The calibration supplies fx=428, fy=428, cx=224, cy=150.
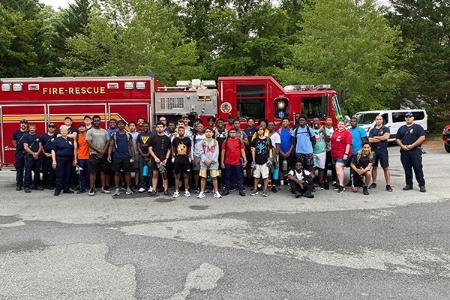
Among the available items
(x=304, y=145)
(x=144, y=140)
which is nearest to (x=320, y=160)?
(x=304, y=145)

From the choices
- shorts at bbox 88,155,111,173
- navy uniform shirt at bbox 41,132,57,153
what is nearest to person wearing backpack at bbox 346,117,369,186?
shorts at bbox 88,155,111,173

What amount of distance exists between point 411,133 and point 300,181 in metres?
2.90

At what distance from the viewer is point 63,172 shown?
10.1 metres

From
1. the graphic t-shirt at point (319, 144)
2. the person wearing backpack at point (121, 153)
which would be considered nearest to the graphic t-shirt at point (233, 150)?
the graphic t-shirt at point (319, 144)

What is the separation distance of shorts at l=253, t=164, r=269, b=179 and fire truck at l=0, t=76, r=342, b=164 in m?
1.83

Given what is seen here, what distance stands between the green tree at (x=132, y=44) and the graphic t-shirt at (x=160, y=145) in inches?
489

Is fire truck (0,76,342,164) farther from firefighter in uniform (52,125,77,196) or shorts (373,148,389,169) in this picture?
shorts (373,148,389,169)

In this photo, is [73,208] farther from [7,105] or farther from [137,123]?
[7,105]

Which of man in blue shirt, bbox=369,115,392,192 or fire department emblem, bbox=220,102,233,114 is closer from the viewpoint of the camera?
man in blue shirt, bbox=369,115,392,192

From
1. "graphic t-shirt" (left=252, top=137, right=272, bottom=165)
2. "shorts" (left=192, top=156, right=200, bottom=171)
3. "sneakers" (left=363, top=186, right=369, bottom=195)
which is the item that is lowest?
"sneakers" (left=363, top=186, right=369, bottom=195)

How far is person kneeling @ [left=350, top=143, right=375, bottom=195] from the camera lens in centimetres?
971

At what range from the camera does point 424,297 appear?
4113 mm

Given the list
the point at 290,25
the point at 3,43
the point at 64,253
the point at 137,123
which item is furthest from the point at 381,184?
the point at 3,43

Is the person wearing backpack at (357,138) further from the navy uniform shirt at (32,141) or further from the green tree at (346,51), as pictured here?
the green tree at (346,51)
